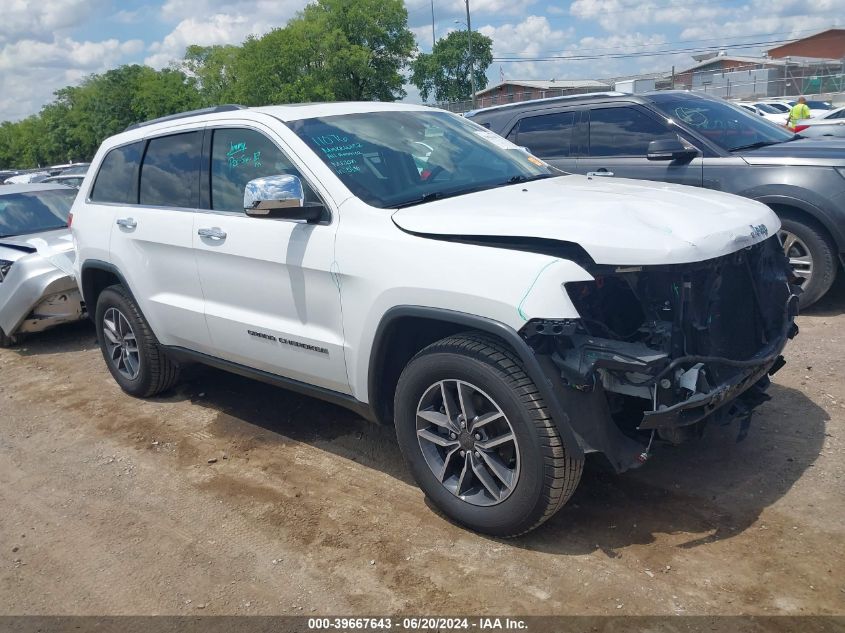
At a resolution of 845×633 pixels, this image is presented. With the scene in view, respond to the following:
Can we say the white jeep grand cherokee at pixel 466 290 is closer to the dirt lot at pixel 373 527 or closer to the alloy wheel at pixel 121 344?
the dirt lot at pixel 373 527

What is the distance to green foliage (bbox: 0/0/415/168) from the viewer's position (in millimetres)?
62344

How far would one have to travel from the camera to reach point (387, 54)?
67125 mm

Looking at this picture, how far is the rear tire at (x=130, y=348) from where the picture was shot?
17.8ft

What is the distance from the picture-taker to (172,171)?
495cm

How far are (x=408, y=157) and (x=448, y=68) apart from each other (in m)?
101

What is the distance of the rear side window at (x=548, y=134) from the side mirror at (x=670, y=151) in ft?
3.28

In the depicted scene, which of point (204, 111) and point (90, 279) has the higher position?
point (204, 111)

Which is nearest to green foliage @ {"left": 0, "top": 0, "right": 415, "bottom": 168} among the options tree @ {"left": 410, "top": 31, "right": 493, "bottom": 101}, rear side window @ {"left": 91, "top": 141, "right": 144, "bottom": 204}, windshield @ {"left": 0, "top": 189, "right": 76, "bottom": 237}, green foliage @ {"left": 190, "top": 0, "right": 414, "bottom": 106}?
green foliage @ {"left": 190, "top": 0, "right": 414, "bottom": 106}

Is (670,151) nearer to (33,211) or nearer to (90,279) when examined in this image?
(90,279)

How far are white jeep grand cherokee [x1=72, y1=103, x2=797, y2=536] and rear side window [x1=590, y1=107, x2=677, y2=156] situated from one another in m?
2.63

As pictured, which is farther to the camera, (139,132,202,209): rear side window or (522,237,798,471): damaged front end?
(139,132,202,209): rear side window

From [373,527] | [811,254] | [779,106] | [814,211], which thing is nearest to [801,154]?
Answer: [814,211]

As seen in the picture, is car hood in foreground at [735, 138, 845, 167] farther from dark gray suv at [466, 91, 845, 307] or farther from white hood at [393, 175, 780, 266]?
white hood at [393, 175, 780, 266]

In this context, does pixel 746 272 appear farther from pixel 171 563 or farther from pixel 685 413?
pixel 171 563
